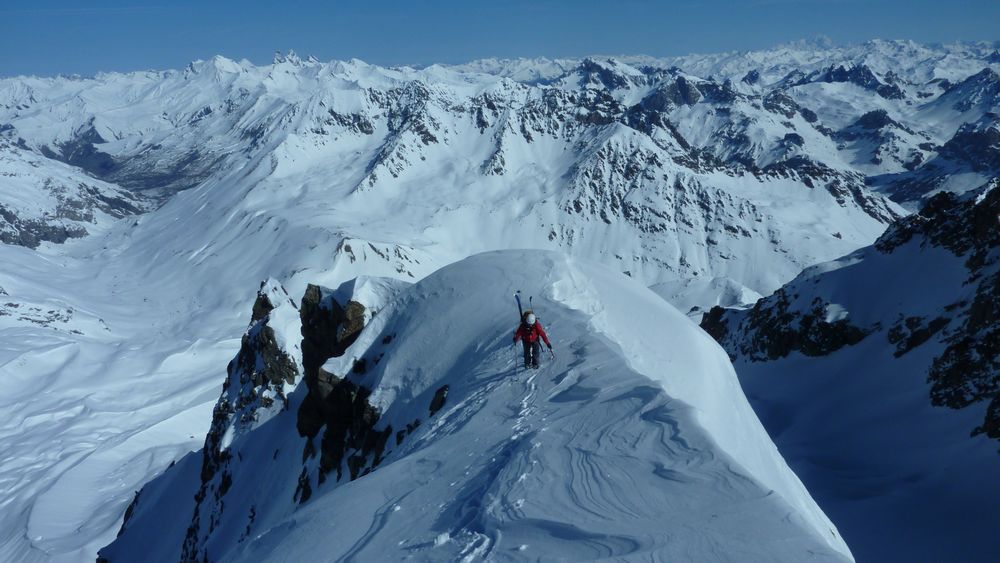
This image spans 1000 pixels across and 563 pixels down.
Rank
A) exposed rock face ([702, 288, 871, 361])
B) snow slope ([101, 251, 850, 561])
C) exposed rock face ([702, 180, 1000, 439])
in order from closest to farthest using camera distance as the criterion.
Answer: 1. snow slope ([101, 251, 850, 561])
2. exposed rock face ([702, 180, 1000, 439])
3. exposed rock face ([702, 288, 871, 361])

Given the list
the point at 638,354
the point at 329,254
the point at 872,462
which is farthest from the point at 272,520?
the point at 329,254

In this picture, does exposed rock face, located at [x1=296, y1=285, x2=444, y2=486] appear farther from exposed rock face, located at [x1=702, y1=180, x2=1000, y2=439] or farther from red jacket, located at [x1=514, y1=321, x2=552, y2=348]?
exposed rock face, located at [x1=702, y1=180, x2=1000, y2=439]

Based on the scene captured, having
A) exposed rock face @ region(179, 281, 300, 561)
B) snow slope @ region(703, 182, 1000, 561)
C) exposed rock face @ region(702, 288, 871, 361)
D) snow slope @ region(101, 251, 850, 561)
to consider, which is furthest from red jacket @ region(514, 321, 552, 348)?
exposed rock face @ region(702, 288, 871, 361)

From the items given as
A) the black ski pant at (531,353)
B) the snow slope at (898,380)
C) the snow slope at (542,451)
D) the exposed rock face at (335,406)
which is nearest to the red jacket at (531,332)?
the black ski pant at (531,353)

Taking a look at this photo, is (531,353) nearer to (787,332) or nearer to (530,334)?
(530,334)

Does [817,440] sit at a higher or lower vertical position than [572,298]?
lower

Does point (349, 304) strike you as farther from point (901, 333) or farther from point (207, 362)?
point (207, 362)
